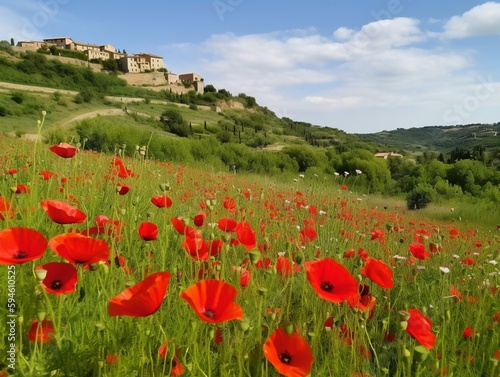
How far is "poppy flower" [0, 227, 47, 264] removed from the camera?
3.52 ft

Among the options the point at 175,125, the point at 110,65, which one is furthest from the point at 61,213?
the point at 110,65

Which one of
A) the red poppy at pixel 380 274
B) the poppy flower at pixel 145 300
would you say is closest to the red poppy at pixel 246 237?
the red poppy at pixel 380 274

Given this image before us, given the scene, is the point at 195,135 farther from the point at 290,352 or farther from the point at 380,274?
the point at 290,352

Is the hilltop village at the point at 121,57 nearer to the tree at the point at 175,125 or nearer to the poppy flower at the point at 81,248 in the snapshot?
the tree at the point at 175,125

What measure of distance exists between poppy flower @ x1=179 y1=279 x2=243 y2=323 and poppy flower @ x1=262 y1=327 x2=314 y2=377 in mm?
144

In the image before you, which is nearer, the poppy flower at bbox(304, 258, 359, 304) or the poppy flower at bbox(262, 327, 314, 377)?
the poppy flower at bbox(262, 327, 314, 377)

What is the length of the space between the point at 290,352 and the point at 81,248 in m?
0.66

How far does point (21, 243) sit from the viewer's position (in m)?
1.09

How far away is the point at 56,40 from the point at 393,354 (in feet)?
396

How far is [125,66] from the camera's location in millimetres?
101500

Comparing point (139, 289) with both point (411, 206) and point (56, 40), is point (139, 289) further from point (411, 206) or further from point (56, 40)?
point (56, 40)

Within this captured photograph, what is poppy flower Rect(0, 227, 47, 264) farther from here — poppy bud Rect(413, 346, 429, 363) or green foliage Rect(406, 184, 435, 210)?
green foliage Rect(406, 184, 435, 210)

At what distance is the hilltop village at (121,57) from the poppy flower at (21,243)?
103801 millimetres

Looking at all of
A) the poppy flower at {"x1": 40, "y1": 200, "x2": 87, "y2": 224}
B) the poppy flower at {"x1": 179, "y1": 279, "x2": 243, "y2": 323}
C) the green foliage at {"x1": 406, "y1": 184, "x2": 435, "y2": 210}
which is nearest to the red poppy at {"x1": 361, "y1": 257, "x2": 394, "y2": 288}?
the poppy flower at {"x1": 179, "y1": 279, "x2": 243, "y2": 323}
